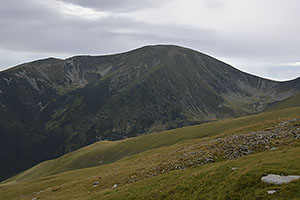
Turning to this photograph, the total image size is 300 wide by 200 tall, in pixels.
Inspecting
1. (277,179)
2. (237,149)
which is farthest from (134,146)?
(277,179)

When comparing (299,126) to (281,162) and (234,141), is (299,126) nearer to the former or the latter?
(234,141)

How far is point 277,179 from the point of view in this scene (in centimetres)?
2023

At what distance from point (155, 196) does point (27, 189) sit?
51720mm

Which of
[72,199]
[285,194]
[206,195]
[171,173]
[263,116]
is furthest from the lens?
[263,116]

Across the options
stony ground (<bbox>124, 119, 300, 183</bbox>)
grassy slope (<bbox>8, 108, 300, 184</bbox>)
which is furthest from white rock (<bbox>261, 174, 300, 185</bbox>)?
grassy slope (<bbox>8, 108, 300, 184</bbox>)

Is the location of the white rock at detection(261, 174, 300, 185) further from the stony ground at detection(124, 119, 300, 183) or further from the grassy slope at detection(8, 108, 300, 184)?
the grassy slope at detection(8, 108, 300, 184)

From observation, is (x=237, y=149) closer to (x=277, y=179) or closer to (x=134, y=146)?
(x=277, y=179)

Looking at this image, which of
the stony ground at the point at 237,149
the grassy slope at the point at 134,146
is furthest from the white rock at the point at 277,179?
the grassy slope at the point at 134,146

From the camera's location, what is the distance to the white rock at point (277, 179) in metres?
19.7

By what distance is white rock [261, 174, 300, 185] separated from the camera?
19.7 m

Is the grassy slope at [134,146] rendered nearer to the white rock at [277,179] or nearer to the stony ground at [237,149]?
the stony ground at [237,149]

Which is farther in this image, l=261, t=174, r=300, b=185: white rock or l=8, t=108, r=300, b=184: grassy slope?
l=8, t=108, r=300, b=184: grassy slope

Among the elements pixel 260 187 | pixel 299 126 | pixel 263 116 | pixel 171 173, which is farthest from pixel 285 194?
pixel 263 116

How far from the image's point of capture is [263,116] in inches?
4107
